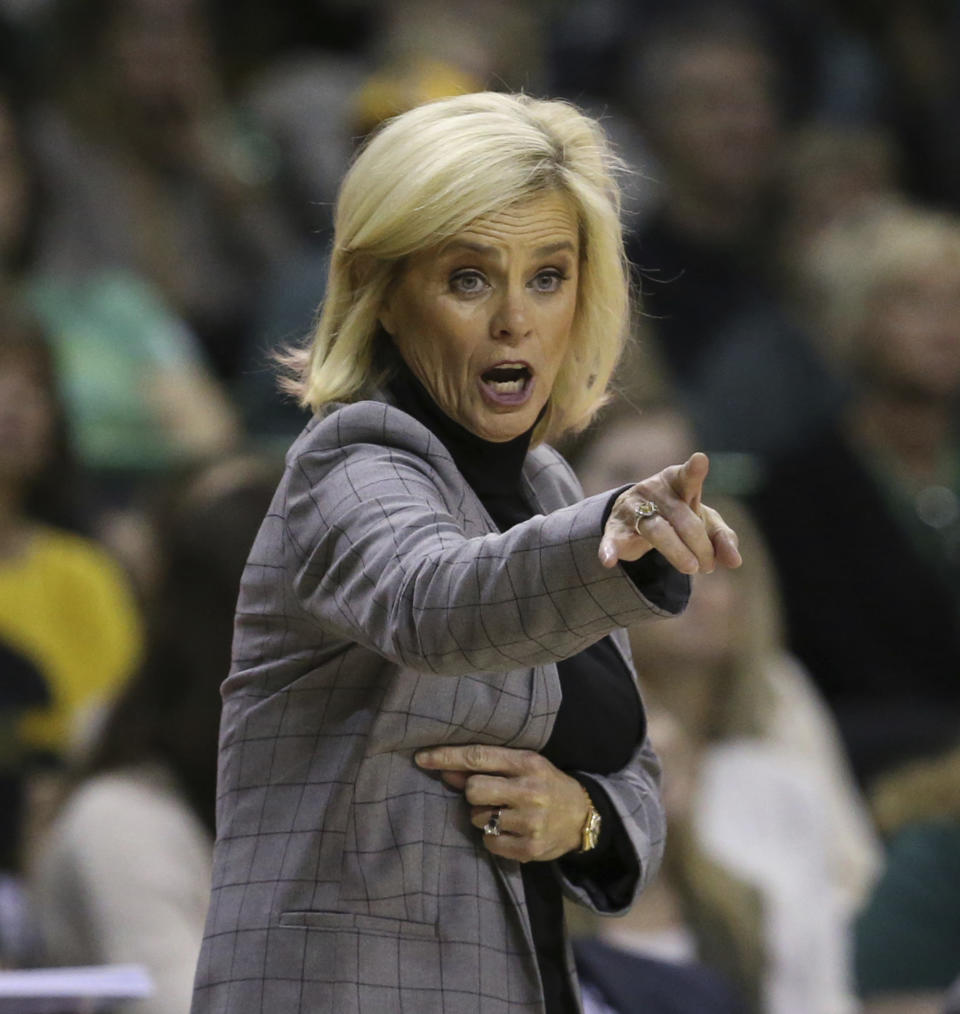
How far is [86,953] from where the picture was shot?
10.2 ft

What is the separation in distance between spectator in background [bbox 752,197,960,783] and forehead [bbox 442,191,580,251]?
10.1ft

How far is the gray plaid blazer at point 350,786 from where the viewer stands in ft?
5.39

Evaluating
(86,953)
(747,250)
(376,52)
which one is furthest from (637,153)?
(86,953)

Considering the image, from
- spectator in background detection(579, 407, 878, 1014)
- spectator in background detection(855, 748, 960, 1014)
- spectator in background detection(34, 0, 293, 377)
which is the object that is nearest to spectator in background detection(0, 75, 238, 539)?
spectator in background detection(34, 0, 293, 377)

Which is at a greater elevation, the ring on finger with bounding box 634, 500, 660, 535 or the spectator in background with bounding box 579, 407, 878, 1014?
the ring on finger with bounding box 634, 500, 660, 535

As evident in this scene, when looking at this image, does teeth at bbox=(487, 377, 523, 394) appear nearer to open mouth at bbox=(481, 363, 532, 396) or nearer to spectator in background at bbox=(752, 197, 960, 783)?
open mouth at bbox=(481, 363, 532, 396)

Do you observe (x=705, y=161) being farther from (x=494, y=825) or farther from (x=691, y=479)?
(x=691, y=479)

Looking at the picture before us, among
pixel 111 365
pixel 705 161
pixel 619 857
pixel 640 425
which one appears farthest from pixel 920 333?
pixel 619 857

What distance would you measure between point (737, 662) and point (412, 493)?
2.73 meters

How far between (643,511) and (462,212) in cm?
35

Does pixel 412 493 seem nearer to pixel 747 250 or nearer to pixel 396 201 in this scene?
pixel 396 201

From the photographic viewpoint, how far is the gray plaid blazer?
164cm

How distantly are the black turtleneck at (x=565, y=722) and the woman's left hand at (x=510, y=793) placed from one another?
0.18ft

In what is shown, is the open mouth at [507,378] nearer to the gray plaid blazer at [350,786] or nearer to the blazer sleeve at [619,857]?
the gray plaid blazer at [350,786]
